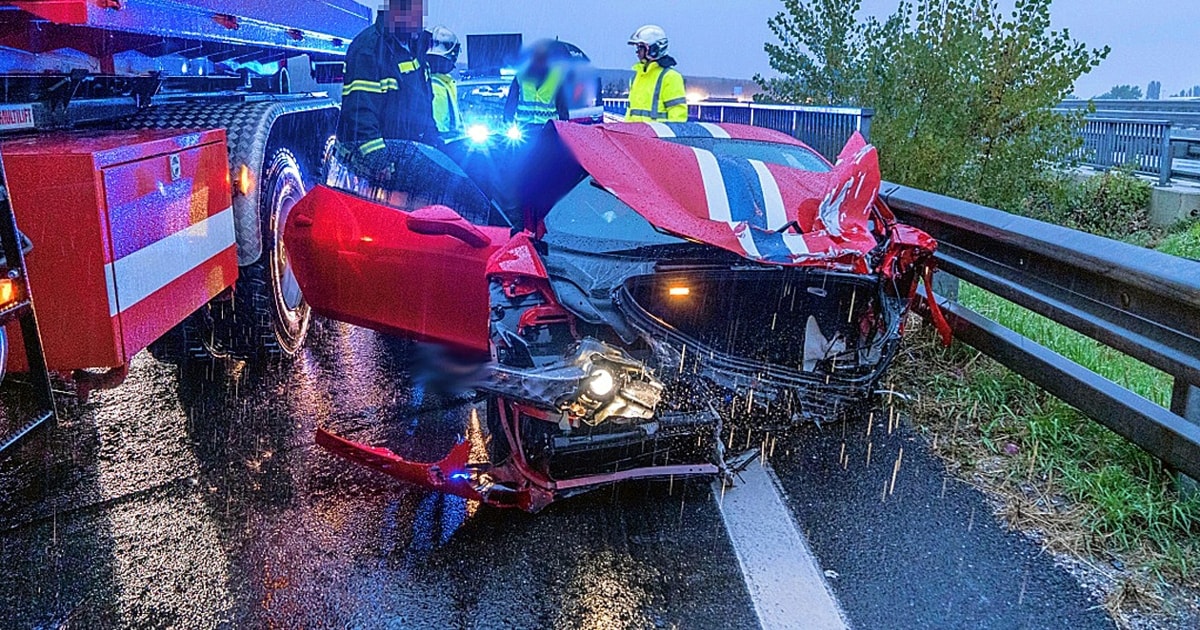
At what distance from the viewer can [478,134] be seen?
25.7 ft

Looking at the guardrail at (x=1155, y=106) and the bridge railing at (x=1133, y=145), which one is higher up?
the guardrail at (x=1155, y=106)

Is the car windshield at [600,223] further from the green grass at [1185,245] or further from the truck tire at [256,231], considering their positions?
the green grass at [1185,245]

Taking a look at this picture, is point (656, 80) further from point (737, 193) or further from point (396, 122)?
point (737, 193)

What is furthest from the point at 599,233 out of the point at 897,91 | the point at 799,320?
the point at 897,91

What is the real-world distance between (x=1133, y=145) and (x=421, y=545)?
14.8 metres

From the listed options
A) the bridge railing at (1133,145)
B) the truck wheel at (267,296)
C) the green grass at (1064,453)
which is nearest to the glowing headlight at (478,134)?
the truck wheel at (267,296)

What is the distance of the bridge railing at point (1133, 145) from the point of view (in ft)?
43.1

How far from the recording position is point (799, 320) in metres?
4.14

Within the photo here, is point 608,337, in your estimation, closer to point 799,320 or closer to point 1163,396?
point 799,320

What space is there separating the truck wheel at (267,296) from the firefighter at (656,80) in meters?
3.77

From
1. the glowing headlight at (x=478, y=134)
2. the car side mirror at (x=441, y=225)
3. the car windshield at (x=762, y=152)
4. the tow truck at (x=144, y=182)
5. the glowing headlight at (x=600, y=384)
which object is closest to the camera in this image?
the glowing headlight at (x=600, y=384)

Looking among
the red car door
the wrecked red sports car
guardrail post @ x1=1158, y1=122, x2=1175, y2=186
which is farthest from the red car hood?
guardrail post @ x1=1158, y1=122, x2=1175, y2=186

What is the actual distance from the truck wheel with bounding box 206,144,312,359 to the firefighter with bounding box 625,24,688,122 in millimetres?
3766

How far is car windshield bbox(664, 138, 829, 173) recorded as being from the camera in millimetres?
5000
